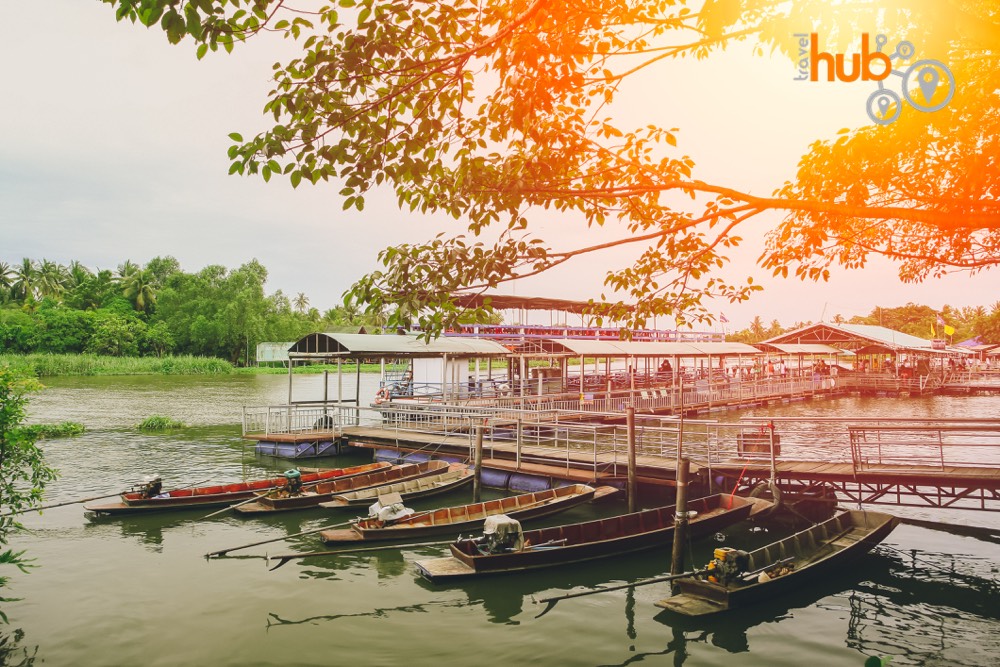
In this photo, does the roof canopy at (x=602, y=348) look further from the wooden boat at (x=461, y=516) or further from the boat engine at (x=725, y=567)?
the boat engine at (x=725, y=567)

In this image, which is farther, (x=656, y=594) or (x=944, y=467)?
(x=944, y=467)

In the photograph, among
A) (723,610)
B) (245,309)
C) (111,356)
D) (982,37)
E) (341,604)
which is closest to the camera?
(982,37)

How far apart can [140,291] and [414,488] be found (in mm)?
76183

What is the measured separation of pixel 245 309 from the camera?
248 feet

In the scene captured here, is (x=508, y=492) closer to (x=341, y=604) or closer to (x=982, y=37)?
(x=341, y=604)

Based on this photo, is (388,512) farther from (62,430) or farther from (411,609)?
(62,430)

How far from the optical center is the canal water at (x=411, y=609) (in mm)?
8609

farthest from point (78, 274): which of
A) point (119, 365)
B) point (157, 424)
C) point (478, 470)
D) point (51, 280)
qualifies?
point (478, 470)

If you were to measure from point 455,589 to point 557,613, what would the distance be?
1863 mm

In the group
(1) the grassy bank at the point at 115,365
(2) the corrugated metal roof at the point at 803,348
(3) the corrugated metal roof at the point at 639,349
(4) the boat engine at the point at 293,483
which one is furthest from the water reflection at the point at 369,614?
(1) the grassy bank at the point at 115,365

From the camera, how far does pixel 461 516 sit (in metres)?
13.4

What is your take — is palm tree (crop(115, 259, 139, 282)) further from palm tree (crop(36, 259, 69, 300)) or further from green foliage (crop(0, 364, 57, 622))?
green foliage (crop(0, 364, 57, 622))

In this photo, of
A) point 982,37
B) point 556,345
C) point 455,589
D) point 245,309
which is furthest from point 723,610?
point 245,309

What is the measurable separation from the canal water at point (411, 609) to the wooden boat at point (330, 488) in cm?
43
